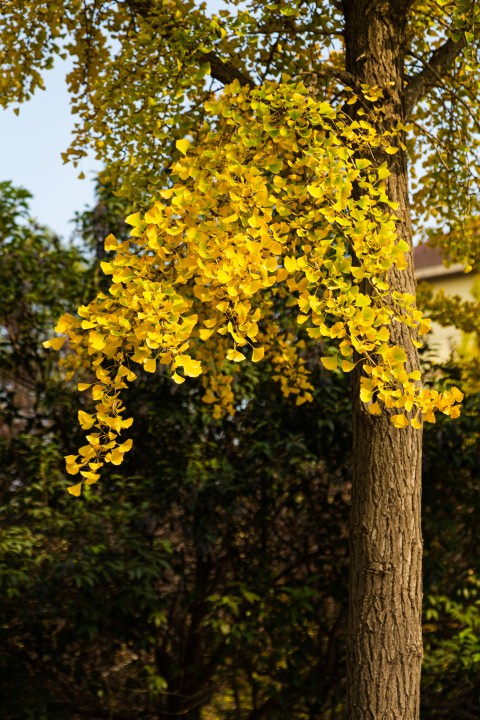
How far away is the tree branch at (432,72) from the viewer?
314 centimetres

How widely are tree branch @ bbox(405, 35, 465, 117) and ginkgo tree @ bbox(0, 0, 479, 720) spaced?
0.01 m

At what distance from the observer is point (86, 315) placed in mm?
1948

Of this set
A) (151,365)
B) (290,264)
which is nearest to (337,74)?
(290,264)

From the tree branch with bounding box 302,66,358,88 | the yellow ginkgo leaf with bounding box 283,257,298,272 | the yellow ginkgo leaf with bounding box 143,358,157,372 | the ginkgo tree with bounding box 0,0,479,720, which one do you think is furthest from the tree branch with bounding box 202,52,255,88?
the yellow ginkgo leaf with bounding box 143,358,157,372

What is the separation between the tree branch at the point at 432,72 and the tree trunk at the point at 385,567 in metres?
1.05

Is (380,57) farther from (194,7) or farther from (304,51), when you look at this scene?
(194,7)

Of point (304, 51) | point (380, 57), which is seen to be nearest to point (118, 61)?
point (304, 51)

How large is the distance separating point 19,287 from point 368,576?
10.7ft

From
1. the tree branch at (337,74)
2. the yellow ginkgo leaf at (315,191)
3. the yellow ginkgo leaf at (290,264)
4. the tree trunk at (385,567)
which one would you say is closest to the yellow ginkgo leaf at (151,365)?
the yellow ginkgo leaf at (290,264)

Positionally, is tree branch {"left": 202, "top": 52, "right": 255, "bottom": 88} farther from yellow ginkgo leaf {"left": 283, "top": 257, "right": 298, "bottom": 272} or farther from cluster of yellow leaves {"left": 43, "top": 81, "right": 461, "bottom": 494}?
yellow ginkgo leaf {"left": 283, "top": 257, "right": 298, "bottom": 272}

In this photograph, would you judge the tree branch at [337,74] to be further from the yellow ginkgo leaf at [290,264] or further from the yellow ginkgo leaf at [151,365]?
the yellow ginkgo leaf at [151,365]

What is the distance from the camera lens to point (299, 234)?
2.09m

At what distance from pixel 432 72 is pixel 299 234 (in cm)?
166

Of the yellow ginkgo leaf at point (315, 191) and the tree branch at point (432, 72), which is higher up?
the tree branch at point (432, 72)
